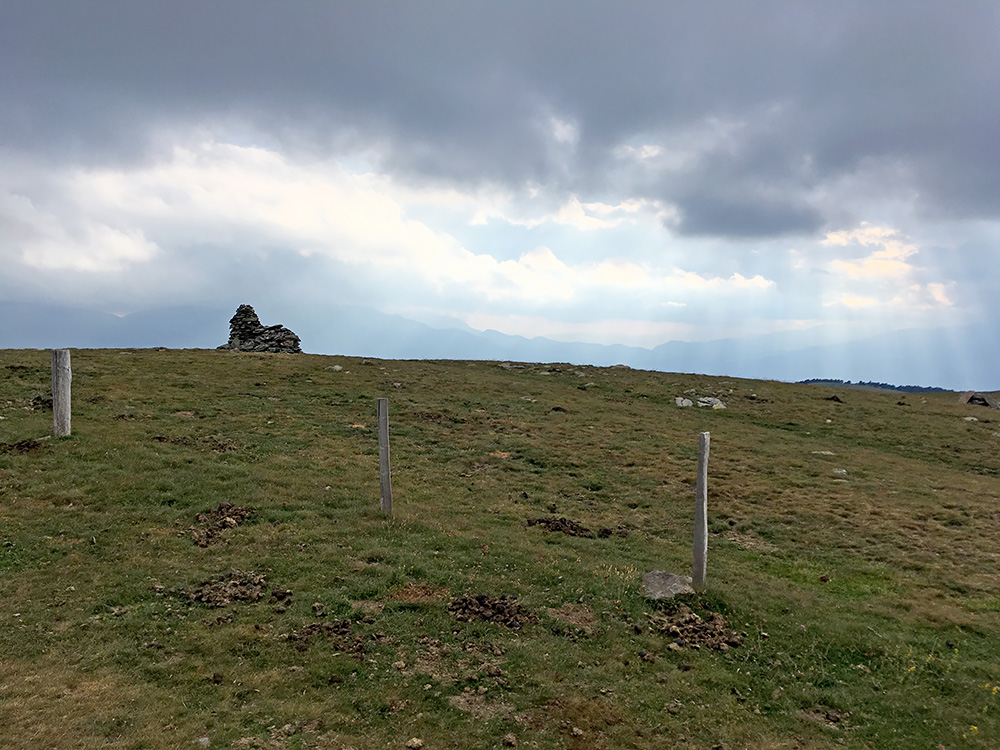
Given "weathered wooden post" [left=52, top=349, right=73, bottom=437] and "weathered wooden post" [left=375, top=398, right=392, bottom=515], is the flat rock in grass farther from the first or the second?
"weathered wooden post" [left=52, top=349, right=73, bottom=437]

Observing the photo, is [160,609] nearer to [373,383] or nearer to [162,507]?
[162,507]

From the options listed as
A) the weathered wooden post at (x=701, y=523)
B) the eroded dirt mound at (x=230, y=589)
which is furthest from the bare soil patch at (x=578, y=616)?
the eroded dirt mound at (x=230, y=589)

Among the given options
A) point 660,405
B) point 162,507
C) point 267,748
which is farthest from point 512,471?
point 660,405

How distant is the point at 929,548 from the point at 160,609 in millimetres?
25129

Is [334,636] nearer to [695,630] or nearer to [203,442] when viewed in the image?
[695,630]

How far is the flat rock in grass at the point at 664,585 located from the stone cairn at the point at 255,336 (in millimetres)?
58095

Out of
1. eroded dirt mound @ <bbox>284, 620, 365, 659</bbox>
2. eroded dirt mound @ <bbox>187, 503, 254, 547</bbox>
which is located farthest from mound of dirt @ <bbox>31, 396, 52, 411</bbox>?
eroded dirt mound @ <bbox>284, 620, 365, 659</bbox>

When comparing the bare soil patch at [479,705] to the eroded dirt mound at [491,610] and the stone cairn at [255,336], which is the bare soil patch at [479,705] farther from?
the stone cairn at [255,336]

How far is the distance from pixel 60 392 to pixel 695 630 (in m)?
26.8

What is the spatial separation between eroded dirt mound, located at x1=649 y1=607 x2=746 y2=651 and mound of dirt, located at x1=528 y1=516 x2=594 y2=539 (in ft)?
20.0

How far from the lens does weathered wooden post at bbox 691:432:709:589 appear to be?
15.0 m

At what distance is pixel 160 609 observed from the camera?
12695 mm

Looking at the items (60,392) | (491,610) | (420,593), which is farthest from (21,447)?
(491,610)

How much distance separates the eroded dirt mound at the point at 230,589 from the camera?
521 inches
